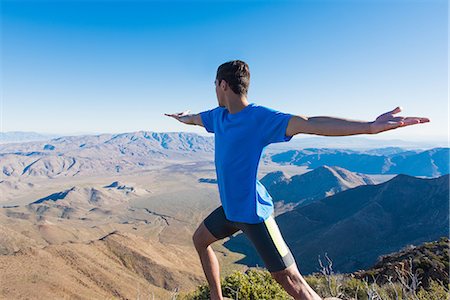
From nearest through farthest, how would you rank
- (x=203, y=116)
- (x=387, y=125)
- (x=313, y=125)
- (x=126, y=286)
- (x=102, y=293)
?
(x=387, y=125) → (x=313, y=125) → (x=203, y=116) → (x=102, y=293) → (x=126, y=286)

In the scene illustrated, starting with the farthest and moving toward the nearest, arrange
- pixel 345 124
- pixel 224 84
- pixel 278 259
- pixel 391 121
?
pixel 224 84 < pixel 278 259 < pixel 345 124 < pixel 391 121

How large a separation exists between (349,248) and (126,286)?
51325 mm

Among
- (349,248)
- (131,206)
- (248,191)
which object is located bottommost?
(131,206)

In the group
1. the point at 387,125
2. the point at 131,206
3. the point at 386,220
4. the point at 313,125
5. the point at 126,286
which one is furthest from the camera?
the point at 131,206

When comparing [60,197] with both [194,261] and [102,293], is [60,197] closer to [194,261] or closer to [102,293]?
[194,261]

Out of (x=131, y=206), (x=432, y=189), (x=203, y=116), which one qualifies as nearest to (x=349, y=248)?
(x=432, y=189)

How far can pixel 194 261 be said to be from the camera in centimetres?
8006

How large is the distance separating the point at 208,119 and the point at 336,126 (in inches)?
63.1

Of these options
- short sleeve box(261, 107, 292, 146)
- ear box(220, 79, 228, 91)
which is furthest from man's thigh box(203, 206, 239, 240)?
ear box(220, 79, 228, 91)

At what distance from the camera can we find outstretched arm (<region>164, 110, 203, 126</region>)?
3.78 metres

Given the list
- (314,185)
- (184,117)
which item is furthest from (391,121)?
(314,185)

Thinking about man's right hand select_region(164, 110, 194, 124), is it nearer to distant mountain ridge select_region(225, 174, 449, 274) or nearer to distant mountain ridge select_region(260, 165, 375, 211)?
distant mountain ridge select_region(225, 174, 449, 274)

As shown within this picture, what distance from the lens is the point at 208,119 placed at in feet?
→ 11.5

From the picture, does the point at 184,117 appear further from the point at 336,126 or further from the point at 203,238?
the point at 336,126
